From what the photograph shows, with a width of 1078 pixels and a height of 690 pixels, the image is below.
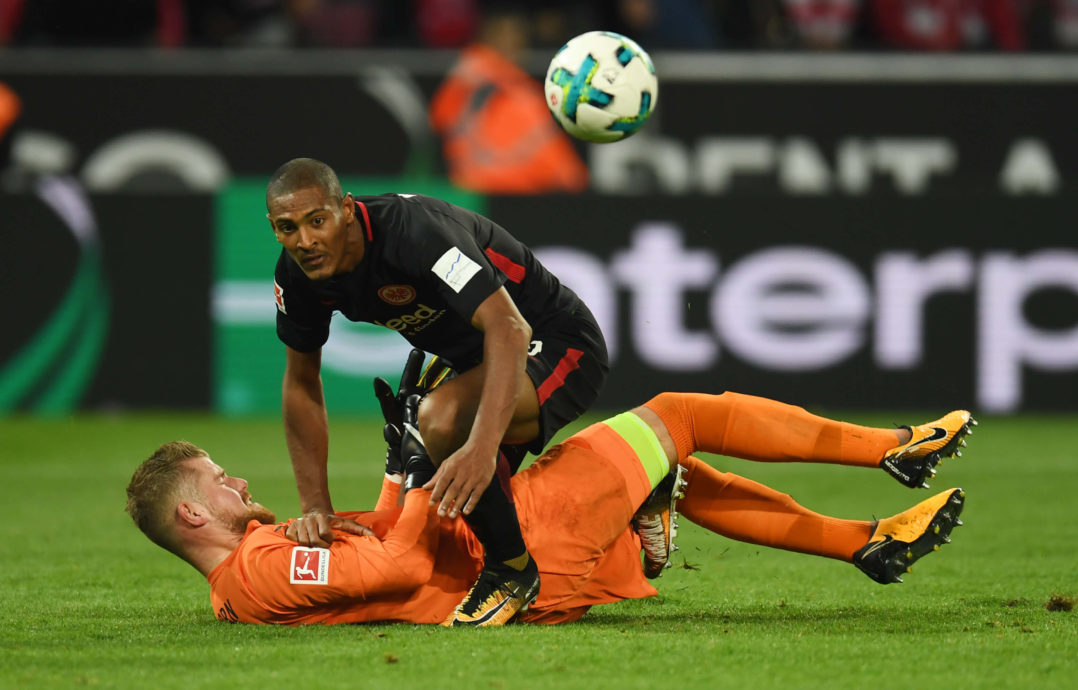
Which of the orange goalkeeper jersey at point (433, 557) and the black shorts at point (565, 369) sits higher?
the black shorts at point (565, 369)

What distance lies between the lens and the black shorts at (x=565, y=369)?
4.71 m

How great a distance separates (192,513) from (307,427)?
1.77 ft

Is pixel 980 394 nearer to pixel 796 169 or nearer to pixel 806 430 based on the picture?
pixel 796 169

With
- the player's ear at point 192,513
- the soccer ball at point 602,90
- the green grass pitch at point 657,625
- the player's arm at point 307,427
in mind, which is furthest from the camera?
the soccer ball at point 602,90

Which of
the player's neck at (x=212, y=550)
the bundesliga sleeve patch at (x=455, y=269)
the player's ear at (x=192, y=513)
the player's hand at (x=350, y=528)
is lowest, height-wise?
the player's neck at (x=212, y=550)

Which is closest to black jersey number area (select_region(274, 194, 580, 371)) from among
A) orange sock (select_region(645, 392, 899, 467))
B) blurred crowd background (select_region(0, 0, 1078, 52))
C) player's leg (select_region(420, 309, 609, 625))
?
player's leg (select_region(420, 309, 609, 625))

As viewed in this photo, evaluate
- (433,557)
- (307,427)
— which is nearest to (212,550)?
(307,427)

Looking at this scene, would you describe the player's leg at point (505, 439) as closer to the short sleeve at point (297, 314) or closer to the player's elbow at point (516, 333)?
the player's elbow at point (516, 333)

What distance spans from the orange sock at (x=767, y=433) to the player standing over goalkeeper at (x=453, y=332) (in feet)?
1.23

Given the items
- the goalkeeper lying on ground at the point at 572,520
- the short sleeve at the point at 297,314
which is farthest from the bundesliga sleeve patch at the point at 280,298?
the goalkeeper lying on ground at the point at 572,520

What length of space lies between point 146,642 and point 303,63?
8.61 m

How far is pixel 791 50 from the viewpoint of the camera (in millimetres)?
12492

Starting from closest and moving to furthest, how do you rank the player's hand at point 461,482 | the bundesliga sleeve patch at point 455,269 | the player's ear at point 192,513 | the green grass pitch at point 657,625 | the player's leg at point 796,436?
the green grass pitch at point 657,625
the player's hand at point 461,482
the bundesliga sleeve patch at point 455,269
the player's ear at point 192,513
the player's leg at point 796,436

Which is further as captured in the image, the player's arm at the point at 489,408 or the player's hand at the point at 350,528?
the player's hand at the point at 350,528
